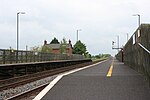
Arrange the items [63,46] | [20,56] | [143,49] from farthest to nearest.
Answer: [63,46] → [20,56] → [143,49]

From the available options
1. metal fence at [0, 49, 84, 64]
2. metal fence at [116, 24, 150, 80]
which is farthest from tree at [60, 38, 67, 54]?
metal fence at [116, 24, 150, 80]

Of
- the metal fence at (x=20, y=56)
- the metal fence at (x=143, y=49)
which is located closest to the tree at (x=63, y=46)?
the metal fence at (x=20, y=56)

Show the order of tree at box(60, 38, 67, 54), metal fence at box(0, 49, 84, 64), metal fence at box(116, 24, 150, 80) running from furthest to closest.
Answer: tree at box(60, 38, 67, 54)
metal fence at box(0, 49, 84, 64)
metal fence at box(116, 24, 150, 80)

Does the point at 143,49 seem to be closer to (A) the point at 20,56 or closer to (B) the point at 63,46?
(A) the point at 20,56

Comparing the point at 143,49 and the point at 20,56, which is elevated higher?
the point at 143,49

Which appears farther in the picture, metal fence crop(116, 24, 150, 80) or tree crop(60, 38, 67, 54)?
tree crop(60, 38, 67, 54)

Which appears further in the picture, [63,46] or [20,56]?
[63,46]

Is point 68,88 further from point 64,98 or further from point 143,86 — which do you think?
point 143,86

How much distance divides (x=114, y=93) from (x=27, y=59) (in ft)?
73.5

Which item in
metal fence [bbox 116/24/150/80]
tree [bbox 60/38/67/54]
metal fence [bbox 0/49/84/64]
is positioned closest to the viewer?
metal fence [bbox 116/24/150/80]

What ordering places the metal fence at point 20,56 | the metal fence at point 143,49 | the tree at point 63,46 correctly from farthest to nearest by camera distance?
the tree at point 63,46 → the metal fence at point 20,56 → the metal fence at point 143,49

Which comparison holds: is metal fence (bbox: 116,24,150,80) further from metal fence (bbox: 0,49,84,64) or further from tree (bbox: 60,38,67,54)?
tree (bbox: 60,38,67,54)

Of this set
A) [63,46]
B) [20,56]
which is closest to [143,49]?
[20,56]

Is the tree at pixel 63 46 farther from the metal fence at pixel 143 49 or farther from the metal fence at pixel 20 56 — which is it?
the metal fence at pixel 143 49
